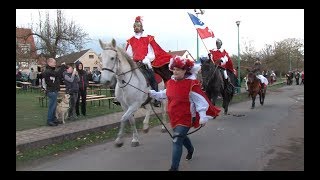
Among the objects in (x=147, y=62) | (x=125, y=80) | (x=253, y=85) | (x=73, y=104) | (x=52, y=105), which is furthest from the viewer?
(x=253, y=85)

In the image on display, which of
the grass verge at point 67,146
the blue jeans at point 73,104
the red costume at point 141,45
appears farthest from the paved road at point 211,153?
the blue jeans at point 73,104

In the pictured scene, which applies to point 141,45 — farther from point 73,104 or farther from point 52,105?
point 73,104

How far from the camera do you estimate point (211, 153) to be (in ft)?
27.0

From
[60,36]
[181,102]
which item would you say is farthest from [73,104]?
[60,36]

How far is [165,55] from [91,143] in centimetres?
313

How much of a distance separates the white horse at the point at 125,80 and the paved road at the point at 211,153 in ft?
2.41

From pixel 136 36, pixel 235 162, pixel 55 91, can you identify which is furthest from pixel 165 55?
pixel 235 162

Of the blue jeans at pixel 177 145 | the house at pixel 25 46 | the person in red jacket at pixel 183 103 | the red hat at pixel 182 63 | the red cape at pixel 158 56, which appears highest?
the house at pixel 25 46

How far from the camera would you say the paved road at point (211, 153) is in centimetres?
717

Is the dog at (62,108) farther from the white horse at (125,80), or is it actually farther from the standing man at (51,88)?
the white horse at (125,80)

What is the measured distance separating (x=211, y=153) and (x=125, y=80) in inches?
99.3

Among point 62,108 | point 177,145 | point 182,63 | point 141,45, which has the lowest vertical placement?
point 177,145

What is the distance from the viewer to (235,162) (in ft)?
24.3
